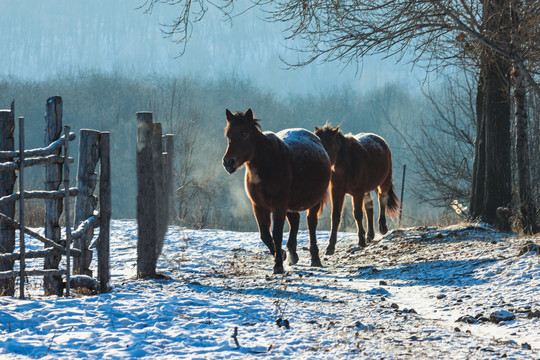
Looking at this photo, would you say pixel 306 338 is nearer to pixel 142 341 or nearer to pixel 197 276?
pixel 142 341

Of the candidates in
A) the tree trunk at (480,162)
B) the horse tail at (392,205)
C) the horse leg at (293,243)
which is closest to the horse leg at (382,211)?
the horse tail at (392,205)

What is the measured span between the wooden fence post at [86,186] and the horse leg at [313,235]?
4.08m

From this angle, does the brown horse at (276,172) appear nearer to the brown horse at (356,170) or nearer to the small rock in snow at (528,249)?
the brown horse at (356,170)

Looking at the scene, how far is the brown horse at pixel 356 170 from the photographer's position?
12.1 metres

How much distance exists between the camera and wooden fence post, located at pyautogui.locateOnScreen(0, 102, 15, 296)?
703 cm

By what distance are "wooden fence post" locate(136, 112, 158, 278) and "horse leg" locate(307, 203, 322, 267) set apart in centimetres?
317

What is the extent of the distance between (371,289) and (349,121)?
8242cm

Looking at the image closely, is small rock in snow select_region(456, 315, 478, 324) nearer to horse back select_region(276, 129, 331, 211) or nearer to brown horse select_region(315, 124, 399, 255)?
horse back select_region(276, 129, 331, 211)

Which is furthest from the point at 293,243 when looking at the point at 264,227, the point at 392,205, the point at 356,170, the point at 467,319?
the point at 392,205

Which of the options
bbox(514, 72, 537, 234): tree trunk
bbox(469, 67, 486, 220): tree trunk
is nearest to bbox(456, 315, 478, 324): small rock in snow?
bbox(514, 72, 537, 234): tree trunk

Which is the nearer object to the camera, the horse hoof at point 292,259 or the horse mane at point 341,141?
the horse hoof at point 292,259

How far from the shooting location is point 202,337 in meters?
5.12

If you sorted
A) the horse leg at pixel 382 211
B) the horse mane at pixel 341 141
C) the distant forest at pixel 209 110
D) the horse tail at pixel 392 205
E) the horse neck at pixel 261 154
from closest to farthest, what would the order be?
the horse neck at pixel 261 154, the horse mane at pixel 341 141, the horse leg at pixel 382 211, the horse tail at pixel 392 205, the distant forest at pixel 209 110

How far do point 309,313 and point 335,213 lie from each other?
5.83 metres
